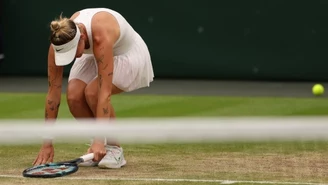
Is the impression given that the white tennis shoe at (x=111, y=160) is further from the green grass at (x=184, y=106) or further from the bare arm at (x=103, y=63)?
the green grass at (x=184, y=106)

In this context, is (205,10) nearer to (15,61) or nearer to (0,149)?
(15,61)

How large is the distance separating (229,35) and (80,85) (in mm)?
7967

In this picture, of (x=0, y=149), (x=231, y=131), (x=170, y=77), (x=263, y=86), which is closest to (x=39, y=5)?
(x=170, y=77)

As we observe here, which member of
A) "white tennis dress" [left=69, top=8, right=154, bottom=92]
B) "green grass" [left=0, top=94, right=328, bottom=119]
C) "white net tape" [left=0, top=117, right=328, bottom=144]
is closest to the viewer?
"white net tape" [left=0, top=117, right=328, bottom=144]

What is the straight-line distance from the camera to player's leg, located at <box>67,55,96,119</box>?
23.4 ft

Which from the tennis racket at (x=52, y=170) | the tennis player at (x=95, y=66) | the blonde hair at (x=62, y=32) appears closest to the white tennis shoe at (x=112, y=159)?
the tennis player at (x=95, y=66)

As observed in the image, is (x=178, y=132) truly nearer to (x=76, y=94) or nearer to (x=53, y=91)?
(x=53, y=91)

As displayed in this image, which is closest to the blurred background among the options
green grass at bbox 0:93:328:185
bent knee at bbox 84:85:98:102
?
green grass at bbox 0:93:328:185

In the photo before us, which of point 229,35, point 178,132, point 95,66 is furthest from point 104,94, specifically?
point 229,35

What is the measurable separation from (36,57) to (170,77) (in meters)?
2.22

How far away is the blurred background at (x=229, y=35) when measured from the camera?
48.3ft

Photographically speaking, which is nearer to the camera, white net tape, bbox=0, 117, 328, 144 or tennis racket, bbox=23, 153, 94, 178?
white net tape, bbox=0, 117, 328, 144

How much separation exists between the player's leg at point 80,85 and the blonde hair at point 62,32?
2.49 feet

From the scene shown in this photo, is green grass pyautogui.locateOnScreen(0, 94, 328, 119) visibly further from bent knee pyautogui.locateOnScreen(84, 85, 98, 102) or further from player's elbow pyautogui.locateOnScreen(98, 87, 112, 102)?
player's elbow pyautogui.locateOnScreen(98, 87, 112, 102)
